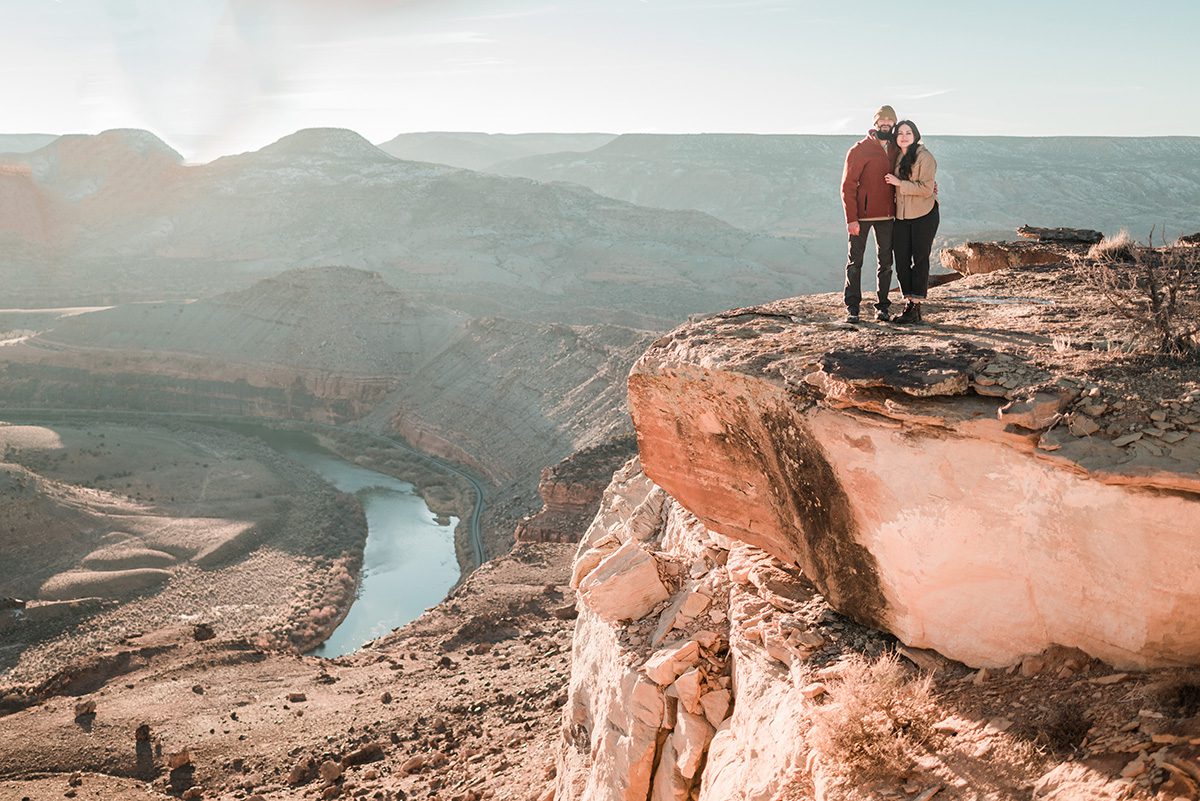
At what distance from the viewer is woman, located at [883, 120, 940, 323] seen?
784cm

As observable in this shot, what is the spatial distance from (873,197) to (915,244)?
2.04 ft

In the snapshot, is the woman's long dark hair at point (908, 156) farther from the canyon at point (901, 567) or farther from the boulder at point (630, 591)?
the boulder at point (630, 591)

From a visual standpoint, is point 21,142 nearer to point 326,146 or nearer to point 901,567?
point 326,146

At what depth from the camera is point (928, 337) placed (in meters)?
6.50

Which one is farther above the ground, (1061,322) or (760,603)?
(1061,322)

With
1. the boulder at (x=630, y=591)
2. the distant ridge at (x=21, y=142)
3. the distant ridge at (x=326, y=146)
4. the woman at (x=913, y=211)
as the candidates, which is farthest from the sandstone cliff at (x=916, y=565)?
the distant ridge at (x=21, y=142)

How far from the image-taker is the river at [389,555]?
26.4m

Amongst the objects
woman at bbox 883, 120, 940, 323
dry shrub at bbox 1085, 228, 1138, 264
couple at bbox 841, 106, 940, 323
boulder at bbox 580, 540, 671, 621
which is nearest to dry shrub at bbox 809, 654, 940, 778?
boulder at bbox 580, 540, 671, 621

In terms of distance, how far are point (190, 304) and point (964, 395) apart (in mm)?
58797

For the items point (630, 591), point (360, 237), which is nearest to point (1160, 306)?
point (630, 591)

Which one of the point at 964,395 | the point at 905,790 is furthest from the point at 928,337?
the point at 905,790

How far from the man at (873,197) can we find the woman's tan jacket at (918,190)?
0.26 feet

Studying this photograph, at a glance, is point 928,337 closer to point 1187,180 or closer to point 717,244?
point 717,244

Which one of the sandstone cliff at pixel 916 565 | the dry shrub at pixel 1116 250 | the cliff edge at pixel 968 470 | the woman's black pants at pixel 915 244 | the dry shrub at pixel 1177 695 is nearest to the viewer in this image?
the dry shrub at pixel 1177 695
